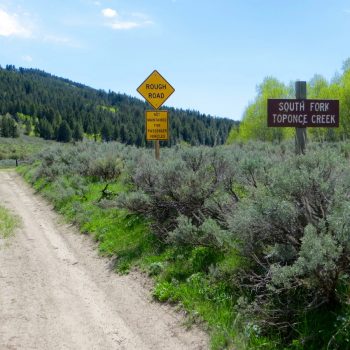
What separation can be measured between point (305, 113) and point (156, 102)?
4973 millimetres

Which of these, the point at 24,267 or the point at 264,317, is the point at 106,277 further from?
the point at 264,317

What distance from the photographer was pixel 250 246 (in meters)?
4.80

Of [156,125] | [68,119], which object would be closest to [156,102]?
[156,125]

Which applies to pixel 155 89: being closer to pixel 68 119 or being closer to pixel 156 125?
pixel 156 125

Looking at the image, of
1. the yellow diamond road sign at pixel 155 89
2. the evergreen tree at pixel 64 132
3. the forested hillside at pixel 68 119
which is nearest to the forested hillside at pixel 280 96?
the yellow diamond road sign at pixel 155 89

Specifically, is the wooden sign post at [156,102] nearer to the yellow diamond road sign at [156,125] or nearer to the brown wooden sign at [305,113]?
the yellow diamond road sign at [156,125]

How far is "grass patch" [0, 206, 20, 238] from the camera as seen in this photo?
9.66 m

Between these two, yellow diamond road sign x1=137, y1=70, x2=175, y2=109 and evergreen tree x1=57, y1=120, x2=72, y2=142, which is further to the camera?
→ evergreen tree x1=57, y1=120, x2=72, y2=142

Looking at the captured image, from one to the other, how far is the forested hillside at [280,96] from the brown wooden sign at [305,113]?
114ft

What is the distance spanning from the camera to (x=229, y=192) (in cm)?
727

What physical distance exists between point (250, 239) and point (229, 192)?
2.52 meters

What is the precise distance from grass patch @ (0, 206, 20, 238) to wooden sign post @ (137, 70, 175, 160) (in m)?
4.21

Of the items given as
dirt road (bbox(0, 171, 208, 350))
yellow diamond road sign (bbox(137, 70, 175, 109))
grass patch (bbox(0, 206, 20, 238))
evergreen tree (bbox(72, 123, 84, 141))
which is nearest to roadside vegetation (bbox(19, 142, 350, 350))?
dirt road (bbox(0, 171, 208, 350))

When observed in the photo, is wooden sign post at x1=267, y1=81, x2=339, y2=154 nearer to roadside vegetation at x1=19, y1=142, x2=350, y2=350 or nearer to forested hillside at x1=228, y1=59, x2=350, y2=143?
roadside vegetation at x1=19, y1=142, x2=350, y2=350
